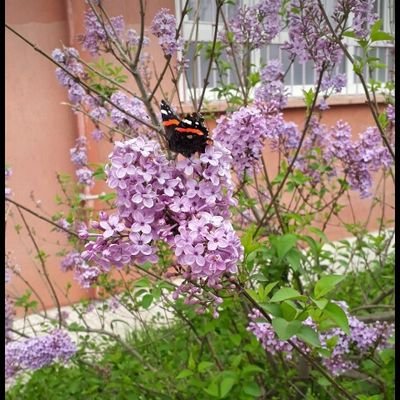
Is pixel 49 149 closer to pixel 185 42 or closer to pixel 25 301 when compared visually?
pixel 25 301

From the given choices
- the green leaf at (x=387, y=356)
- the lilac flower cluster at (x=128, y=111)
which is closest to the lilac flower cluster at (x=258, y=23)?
the lilac flower cluster at (x=128, y=111)

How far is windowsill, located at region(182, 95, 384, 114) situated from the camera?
91.6 inches

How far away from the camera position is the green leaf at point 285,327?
1.01m

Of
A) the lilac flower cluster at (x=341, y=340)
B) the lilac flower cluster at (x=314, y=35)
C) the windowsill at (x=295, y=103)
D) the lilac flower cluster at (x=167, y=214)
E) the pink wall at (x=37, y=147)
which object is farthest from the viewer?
the pink wall at (x=37, y=147)

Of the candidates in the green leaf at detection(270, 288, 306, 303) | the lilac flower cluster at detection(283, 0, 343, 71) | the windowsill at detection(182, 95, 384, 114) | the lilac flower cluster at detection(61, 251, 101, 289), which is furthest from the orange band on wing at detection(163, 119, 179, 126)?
the windowsill at detection(182, 95, 384, 114)

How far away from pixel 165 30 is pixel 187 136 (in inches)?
31.0

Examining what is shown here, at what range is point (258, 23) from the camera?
2.14 meters

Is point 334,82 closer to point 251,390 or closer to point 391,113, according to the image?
point 391,113

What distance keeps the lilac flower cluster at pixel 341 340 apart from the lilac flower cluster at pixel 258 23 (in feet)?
3.31

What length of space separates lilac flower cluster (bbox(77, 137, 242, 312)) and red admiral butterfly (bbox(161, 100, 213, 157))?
0.02 meters

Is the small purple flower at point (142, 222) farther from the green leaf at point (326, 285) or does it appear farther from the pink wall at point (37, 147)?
the pink wall at point (37, 147)

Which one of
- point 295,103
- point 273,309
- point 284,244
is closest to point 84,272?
point 284,244

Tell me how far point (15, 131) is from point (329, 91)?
199 cm

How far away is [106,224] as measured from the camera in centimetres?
97
